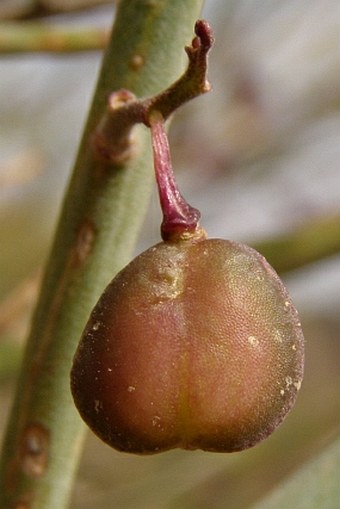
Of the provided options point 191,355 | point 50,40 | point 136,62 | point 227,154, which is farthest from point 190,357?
point 227,154

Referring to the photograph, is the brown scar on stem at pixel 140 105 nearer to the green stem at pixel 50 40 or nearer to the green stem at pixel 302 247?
the green stem at pixel 50 40

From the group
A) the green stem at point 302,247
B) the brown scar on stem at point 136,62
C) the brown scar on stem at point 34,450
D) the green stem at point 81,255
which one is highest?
the brown scar on stem at point 136,62

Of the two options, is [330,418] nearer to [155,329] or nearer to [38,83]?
[38,83]

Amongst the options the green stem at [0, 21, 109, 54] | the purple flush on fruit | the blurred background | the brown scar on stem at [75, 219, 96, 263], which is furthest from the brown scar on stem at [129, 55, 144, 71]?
the blurred background

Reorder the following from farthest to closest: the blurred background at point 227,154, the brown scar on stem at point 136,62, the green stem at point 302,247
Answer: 1. the blurred background at point 227,154
2. the green stem at point 302,247
3. the brown scar on stem at point 136,62

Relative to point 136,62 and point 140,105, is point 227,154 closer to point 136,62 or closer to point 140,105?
point 136,62

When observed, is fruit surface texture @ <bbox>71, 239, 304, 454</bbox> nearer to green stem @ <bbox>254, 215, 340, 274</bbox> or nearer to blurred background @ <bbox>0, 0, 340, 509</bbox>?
green stem @ <bbox>254, 215, 340, 274</bbox>

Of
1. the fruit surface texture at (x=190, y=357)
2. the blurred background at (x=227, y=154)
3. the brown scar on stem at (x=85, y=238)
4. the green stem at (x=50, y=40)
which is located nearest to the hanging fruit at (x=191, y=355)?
the fruit surface texture at (x=190, y=357)

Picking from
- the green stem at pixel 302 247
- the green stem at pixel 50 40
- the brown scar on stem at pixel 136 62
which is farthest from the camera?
the green stem at pixel 302 247
